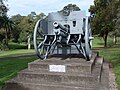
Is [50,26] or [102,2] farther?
[102,2]

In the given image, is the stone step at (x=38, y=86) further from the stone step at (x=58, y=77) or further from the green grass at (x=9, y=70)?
the green grass at (x=9, y=70)

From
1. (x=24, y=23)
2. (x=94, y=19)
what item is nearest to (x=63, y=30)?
(x=94, y=19)

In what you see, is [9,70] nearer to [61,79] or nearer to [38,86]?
[38,86]

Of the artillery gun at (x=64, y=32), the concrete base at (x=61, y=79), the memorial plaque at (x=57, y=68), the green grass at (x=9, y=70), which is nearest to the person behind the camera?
the concrete base at (x=61, y=79)

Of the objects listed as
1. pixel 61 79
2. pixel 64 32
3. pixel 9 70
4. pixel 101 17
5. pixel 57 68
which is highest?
pixel 101 17

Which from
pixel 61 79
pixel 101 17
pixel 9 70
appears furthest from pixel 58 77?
pixel 101 17

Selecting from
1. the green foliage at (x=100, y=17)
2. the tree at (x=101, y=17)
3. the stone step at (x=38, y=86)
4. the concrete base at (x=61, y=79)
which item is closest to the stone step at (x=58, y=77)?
the concrete base at (x=61, y=79)

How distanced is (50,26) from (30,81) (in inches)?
91.7

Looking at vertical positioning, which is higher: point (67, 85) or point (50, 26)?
point (50, 26)

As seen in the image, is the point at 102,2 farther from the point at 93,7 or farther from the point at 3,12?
the point at 3,12

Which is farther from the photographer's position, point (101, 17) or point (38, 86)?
point (101, 17)

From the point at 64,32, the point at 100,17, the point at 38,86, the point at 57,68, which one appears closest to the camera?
the point at 38,86

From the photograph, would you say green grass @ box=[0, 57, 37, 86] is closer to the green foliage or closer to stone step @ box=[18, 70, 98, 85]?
stone step @ box=[18, 70, 98, 85]

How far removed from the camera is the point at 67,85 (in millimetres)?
4918
